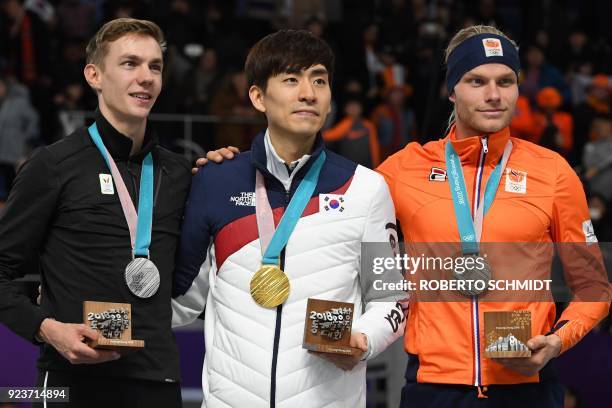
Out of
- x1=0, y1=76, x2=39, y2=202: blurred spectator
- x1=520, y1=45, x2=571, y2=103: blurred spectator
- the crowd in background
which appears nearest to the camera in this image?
x1=0, y1=76, x2=39, y2=202: blurred spectator

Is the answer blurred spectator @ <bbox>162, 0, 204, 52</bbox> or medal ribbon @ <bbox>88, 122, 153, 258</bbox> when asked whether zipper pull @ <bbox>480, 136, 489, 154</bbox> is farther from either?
blurred spectator @ <bbox>162, 0, 204, 52</bbox>

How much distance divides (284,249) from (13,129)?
27.8ft

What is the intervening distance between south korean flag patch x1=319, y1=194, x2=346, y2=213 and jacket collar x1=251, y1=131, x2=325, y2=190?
0.12m

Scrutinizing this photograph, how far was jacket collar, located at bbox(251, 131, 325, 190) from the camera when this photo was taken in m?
4.21

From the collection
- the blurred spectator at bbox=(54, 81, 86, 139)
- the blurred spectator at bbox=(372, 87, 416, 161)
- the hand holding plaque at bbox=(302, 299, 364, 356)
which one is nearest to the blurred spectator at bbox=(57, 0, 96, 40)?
the blurred spectator at bbox=(54, 81, 86, 139)

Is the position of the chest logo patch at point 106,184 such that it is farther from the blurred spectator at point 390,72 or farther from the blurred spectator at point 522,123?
the blurred spectator at point 390,72

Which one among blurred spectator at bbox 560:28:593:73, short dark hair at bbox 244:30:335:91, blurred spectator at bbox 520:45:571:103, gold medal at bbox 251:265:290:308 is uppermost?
blurred spectator at bbox 560:28:593:73

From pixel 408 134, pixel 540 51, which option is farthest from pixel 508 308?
pixel 540 51

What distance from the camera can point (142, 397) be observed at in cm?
414

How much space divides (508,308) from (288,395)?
0.85 metres

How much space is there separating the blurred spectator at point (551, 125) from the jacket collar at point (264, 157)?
316 inches

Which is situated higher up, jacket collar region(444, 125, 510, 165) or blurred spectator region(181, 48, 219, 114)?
blurred spectator region(181, 48, 219, 114)

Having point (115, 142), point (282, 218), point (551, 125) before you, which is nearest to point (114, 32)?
point (115, 142)

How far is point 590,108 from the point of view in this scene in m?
13.8
